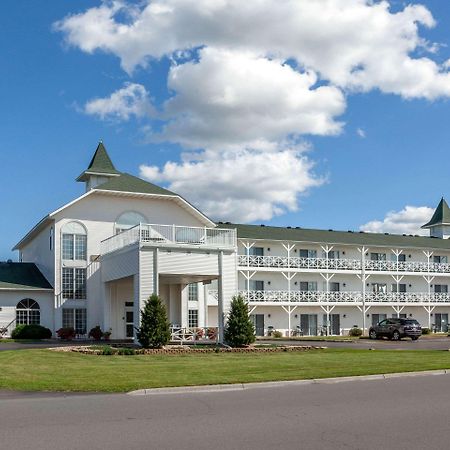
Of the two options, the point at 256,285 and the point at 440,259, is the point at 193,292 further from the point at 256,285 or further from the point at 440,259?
the point at 440,259

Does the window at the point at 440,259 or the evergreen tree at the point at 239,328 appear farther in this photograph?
the window at the point at 440,259

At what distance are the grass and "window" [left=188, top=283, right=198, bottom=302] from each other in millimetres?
14958

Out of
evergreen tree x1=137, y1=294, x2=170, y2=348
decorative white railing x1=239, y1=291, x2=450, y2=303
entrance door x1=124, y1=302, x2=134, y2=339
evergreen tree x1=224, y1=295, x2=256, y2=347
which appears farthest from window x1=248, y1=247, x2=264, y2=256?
evergreen tree x1=137, y1=294, x2=170, y2=348

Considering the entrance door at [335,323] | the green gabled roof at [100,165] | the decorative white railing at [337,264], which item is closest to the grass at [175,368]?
the green gabled roof at [100,165]

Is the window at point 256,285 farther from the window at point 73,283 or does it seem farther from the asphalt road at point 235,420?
the asphalt road at point 235,420

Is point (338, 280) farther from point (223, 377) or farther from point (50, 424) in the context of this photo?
point (50, 424)

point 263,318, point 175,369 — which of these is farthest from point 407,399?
point 263,318

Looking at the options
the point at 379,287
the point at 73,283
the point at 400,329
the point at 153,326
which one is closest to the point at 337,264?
the point at 379,287

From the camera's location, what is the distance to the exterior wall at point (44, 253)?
39.2 metres

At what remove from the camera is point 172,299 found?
130 feet

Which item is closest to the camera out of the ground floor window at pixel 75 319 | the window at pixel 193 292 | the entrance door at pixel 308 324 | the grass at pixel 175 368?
the grass at pixel 175 368

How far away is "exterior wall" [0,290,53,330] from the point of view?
3788 cm

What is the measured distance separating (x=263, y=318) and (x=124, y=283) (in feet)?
46.9

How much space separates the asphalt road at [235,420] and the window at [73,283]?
24.9 meters
